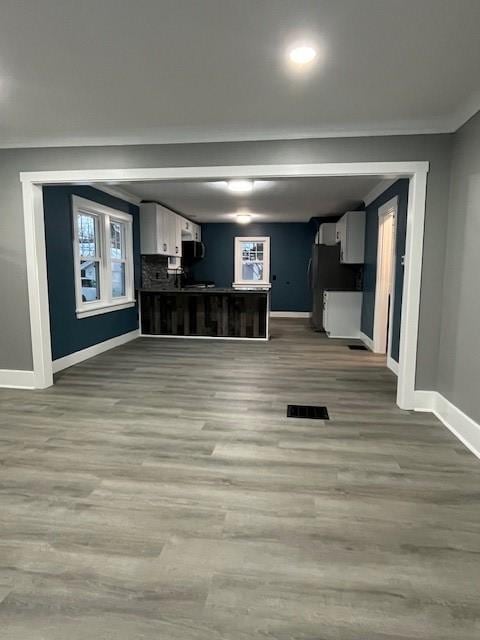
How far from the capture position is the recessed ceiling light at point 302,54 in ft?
6.89

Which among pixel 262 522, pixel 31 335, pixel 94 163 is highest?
pixel 94 163

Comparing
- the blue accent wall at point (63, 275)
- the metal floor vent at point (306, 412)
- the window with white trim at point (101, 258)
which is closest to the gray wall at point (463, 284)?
the metal floor vent at point (306, 412)

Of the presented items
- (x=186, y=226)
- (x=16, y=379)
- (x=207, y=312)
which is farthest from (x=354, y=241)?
(x=16, y=379)

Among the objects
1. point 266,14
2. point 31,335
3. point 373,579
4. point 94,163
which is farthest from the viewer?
point 31,335

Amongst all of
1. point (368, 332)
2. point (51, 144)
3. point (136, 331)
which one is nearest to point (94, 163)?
point (51, 144)

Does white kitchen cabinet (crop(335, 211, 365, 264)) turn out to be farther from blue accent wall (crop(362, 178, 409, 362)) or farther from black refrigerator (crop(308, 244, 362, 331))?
black refrigerator (crop(308, 244, 362, 331))

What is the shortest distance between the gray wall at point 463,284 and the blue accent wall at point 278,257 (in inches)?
253

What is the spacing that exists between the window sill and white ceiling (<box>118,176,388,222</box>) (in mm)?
1768

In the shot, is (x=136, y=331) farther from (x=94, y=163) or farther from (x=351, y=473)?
(x=351, y=473)

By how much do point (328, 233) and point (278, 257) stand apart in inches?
80.8

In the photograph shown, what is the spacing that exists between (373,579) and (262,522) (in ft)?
1.83

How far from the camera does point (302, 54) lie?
2.15m

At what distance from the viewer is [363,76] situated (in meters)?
2.39

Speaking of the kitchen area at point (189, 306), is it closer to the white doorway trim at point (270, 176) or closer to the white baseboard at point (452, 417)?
the white doorway trim at point (270, 176)
